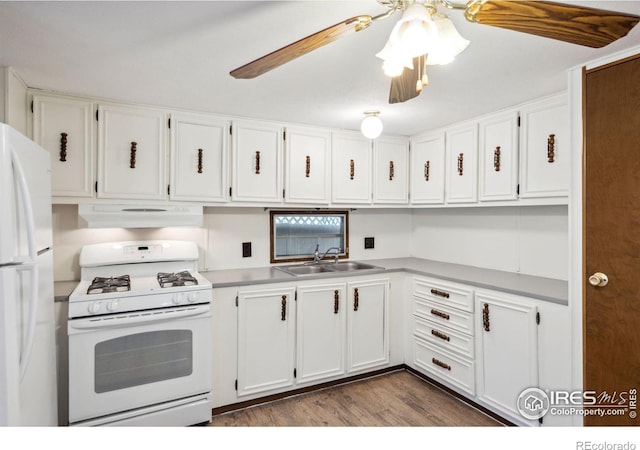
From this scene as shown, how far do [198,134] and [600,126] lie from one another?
2.44m

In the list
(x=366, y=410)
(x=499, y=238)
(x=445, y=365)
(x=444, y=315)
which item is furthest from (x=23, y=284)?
(x=499, y=238)

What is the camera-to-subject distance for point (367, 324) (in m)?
2.95

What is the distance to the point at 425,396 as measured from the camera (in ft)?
8.85

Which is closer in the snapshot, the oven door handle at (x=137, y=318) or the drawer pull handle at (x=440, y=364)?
the oven door handle at (x=137, y=318)

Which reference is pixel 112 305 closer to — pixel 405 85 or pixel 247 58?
pixel 247 58

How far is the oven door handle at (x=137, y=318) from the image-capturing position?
198 centimetres

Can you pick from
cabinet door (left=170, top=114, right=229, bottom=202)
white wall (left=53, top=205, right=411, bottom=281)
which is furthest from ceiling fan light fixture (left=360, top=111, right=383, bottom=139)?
white wall (left=53, top=205, right=411, bottom=281)

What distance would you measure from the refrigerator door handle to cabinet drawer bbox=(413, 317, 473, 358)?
246cm

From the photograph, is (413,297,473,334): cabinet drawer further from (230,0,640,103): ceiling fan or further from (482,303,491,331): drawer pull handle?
(230,0,640,103): ceiling fan

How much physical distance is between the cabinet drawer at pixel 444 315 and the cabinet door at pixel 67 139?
8.28 feet

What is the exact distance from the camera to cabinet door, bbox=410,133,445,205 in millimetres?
3110

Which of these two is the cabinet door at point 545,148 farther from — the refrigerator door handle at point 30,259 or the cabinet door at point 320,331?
the refrigerator door handle at point 30,259

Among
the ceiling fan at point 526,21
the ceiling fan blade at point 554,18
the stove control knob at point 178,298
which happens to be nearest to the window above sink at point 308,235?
the stove control knob at point 178,298
